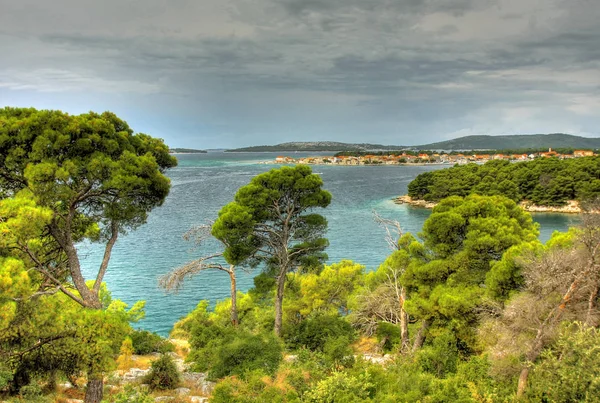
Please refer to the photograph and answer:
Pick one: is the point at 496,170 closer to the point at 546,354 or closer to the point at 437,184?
the point at 437,184

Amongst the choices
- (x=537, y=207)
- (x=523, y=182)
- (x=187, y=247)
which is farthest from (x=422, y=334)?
(x=523, y=182)

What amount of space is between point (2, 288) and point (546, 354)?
11.1 meters

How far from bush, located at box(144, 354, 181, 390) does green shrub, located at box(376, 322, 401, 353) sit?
30.0ft

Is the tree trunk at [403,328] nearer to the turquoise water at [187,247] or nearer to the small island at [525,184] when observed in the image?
the turquoise water at [187,247]

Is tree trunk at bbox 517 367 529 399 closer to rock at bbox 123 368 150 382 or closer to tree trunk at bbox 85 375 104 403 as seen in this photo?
tree trunk at bbox 85 375 104 403

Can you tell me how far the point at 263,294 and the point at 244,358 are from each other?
222 inches

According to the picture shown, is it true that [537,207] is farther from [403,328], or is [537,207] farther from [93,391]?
[93,391]

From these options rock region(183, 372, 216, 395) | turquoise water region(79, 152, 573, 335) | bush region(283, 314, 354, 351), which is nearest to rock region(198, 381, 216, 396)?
rock region(183, 372, 216, 395)

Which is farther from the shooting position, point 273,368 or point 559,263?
point 273,368

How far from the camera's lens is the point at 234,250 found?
52.9ft

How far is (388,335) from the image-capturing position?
59.9 feet

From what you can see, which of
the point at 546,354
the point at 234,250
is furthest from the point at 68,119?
the point at 546,354

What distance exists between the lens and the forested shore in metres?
8.84

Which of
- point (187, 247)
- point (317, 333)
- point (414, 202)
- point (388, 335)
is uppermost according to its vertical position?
point (317, 333)
